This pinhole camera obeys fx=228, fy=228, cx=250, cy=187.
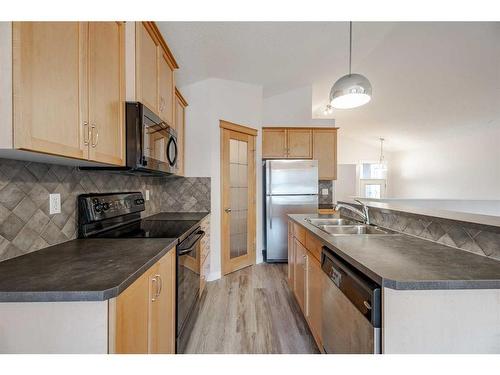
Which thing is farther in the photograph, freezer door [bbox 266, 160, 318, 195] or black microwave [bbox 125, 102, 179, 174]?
freezer door [bbox 266, 160, 318, 195]

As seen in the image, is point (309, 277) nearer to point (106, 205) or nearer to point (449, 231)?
point (449, 231)

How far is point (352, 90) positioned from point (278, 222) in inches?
84.9

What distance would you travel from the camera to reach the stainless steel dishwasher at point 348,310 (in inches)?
34.3

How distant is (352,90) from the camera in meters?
1.83

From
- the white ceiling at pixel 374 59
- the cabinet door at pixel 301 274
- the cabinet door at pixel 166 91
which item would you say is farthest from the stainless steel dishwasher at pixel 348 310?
the white ceiling at pixel 374 59

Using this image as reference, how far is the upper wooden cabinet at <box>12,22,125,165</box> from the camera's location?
2.35 feet

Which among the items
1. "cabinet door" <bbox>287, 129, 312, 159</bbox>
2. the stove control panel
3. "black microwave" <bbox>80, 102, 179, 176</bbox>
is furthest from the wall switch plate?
"cabinet door" <bbox>287, 129, 312, 159</bbox>

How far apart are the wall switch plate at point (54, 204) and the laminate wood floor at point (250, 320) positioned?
1.27 m

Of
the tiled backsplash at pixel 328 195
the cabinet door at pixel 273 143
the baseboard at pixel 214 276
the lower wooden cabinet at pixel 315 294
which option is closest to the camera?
the lower wooden cabinet at pixel 315 294

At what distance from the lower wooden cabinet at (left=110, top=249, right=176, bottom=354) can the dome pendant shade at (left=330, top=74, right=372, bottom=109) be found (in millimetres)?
1748

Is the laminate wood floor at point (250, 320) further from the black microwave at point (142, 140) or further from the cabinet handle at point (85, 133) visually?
the cabinet handle at point (85, 133)

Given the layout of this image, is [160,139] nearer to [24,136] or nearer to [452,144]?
[24,136]

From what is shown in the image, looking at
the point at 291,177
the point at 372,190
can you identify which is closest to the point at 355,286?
the point at 291,177

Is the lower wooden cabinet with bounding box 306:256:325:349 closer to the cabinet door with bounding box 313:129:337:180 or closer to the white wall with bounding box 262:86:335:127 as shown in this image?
the cabinet door with bounding box 313:129:337:180
